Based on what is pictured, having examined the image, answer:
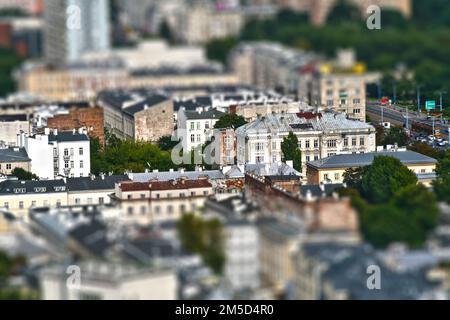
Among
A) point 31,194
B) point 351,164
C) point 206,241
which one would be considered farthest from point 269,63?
point 206,241

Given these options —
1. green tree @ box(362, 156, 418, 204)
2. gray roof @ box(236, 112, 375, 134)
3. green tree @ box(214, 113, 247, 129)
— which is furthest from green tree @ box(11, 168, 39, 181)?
green tree @ box(362, 156, 418, 204)

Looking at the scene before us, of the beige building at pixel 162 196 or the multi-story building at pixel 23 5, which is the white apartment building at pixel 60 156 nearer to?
the beige building at pixel 162 196

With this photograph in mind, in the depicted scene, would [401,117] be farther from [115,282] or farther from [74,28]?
[74,28]

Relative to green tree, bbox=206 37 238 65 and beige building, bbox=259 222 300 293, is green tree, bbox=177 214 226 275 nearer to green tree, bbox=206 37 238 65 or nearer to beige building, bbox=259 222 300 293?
beige building, bbox=259 222 300 293

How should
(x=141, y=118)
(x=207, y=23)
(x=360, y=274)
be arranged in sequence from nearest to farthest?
(x=360, y=274), (x=141, y=118), (x=207, y=23)

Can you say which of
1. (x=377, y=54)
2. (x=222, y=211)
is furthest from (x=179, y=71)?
(x=222, y=211)
